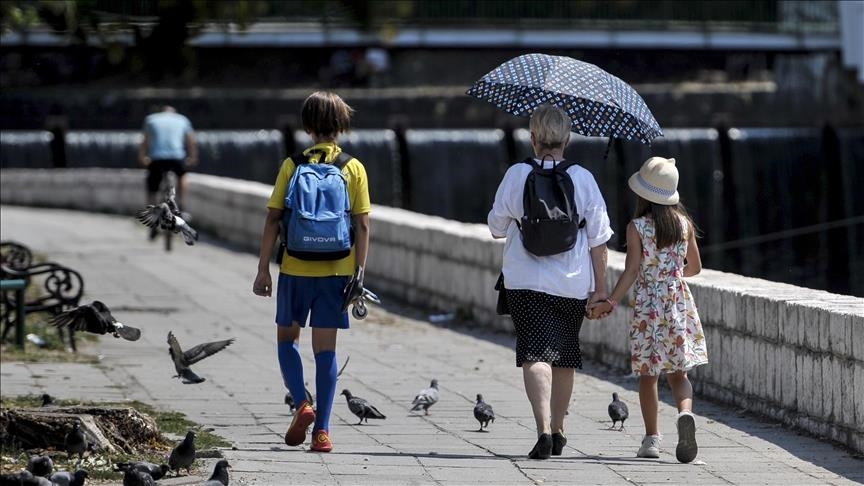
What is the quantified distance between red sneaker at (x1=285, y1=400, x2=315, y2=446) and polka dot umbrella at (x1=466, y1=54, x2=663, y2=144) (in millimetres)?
1576

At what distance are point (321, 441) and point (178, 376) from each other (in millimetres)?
1183

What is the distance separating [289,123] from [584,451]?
88.5ft

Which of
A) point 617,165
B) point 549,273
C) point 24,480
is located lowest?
point 617,165

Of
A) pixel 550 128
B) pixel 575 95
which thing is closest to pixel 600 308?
pixel 550 128

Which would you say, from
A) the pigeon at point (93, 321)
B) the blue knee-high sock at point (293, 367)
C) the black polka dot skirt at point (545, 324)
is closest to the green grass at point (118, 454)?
the blue knee-high sock at point (293, 367)

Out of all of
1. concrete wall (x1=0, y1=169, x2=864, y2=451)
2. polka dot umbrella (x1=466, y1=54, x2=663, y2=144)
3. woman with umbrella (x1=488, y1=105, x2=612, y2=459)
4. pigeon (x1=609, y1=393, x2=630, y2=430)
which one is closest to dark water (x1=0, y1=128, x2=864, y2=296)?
concrete wall (x1=0, y1=169, x2=864, y2=451)

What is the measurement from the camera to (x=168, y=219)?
800cm

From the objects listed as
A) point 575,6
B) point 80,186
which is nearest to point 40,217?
point 80,186

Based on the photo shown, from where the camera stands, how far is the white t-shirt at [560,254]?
719 cm

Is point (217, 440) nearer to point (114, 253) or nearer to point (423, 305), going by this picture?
point (423, 305)

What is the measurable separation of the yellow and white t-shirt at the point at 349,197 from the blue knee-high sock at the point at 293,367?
339mm

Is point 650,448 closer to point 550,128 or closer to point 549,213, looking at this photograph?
point 549,213

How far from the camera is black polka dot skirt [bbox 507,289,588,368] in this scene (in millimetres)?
7223

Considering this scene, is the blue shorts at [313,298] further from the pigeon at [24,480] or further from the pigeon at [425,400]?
the pigeon at [24,480]
